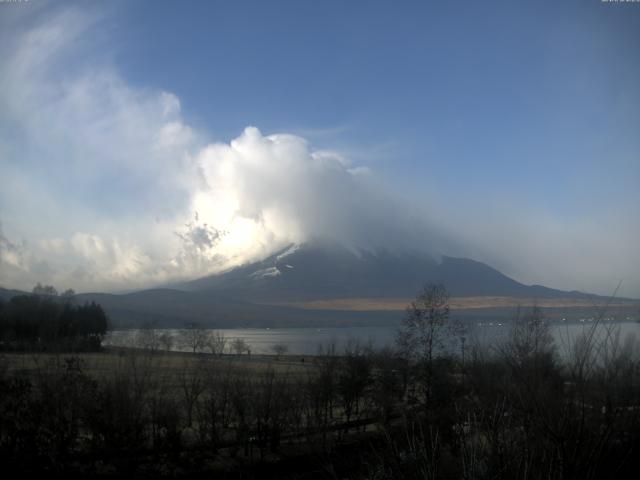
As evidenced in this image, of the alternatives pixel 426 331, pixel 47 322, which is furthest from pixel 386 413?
pixel 47 322

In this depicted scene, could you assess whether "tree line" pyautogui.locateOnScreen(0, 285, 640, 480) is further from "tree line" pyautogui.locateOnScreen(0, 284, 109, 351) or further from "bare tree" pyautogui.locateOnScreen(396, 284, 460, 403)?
"tree line" pyautogui.locateOnScreen(0, 284, 109, 351)

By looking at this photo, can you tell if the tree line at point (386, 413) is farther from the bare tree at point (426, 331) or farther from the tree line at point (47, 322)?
the tree line at point (47, 322)

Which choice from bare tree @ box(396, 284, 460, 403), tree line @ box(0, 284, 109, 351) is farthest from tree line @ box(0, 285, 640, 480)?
tree line @ box(0, 284, 109, 351)

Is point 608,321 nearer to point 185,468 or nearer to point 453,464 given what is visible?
point 453,464

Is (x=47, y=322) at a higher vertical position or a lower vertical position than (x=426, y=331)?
lower

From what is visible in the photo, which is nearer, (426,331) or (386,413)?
(386,413)

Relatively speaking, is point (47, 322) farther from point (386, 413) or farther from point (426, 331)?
point (386, 413)

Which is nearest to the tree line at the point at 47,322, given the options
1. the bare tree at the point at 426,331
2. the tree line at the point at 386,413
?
the tree line at the point at 386,413

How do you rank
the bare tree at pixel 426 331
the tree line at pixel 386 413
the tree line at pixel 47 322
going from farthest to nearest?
the tree line at pixel 47 322, the bare tree at pixel 426 331, the tree line at pixel 386 413

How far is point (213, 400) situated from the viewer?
25.2m

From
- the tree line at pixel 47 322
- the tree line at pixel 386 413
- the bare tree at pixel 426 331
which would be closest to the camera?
the tree line at pixel 386 413

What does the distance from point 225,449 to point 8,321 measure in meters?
45.4

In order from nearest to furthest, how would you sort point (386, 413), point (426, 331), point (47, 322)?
point (386, 413) < point (426, 331) < point (47, 322)

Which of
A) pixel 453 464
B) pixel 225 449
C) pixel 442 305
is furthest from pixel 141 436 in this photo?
pixel 442 305
